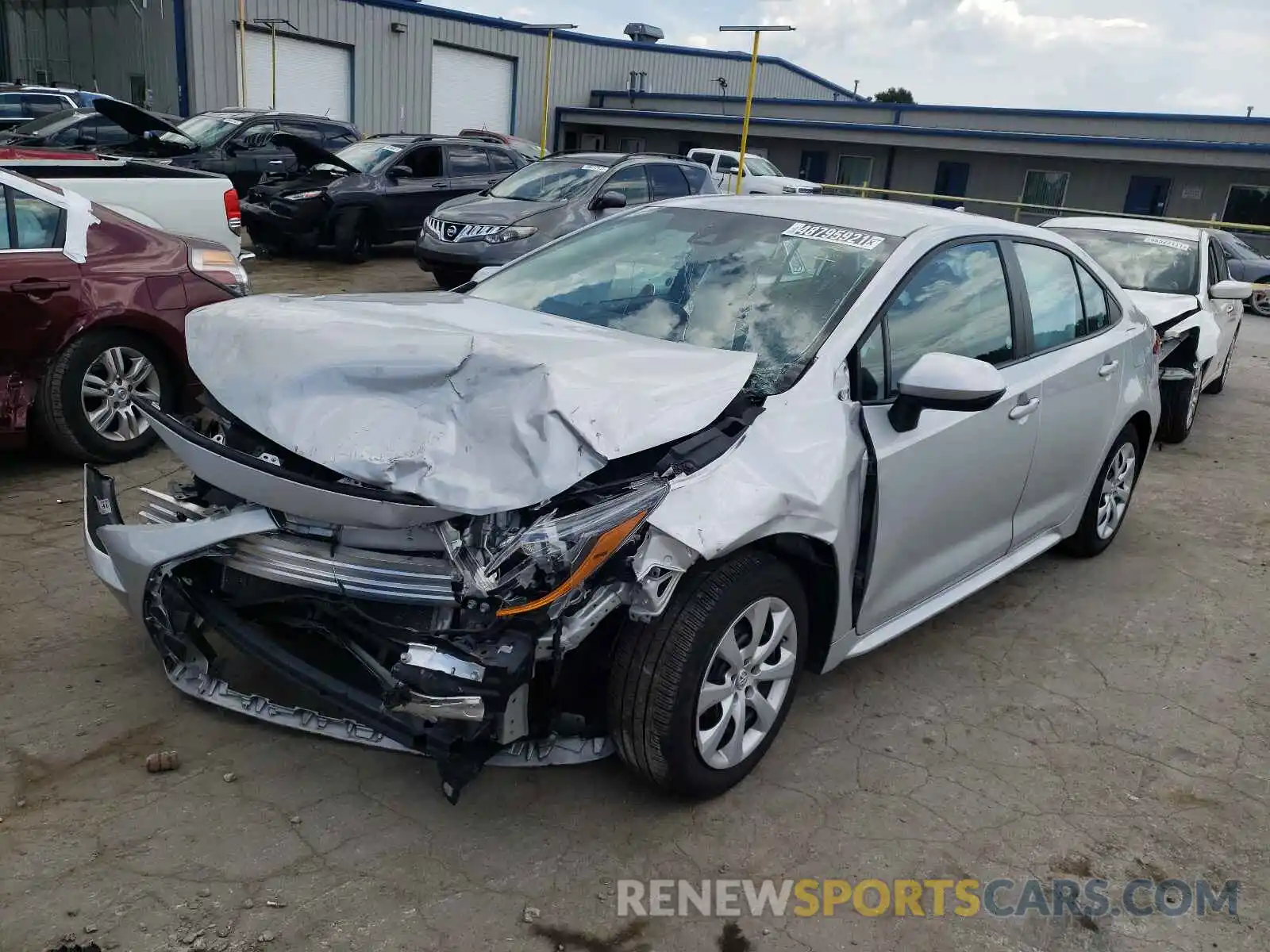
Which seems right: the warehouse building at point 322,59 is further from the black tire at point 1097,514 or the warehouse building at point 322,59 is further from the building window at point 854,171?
the black tire at point 1097,514

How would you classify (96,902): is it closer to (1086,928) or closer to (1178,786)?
(1086,928)

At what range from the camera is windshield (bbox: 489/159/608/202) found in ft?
38.1

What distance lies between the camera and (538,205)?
11250mm

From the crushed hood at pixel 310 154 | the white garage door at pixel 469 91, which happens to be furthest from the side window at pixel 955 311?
the white garage door at pixel 469 91

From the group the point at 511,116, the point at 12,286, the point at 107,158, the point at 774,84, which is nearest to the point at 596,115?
the point at 511,116

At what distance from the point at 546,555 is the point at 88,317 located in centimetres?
393

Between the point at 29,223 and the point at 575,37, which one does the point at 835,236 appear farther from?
the point at 575,37

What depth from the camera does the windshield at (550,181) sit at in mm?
11602

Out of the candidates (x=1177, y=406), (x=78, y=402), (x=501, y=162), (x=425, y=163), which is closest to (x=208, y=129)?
(x=425, y=163)

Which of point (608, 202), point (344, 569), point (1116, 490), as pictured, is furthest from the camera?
point (608, 202)

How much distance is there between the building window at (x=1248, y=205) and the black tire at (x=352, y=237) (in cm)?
2167

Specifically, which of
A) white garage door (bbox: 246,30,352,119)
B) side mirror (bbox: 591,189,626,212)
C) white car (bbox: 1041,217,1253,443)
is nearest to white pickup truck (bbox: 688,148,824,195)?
side mirror (bbox: 591,189,626,212)

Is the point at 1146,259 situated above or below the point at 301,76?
below

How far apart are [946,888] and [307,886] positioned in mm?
1740
